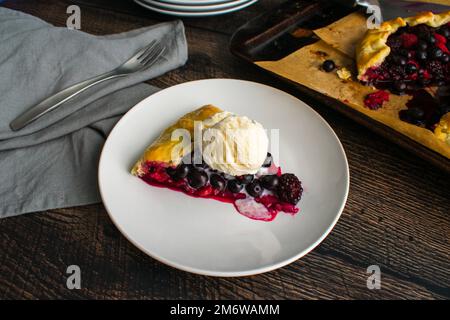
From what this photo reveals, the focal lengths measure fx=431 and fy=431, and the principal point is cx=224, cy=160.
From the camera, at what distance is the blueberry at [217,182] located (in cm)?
113

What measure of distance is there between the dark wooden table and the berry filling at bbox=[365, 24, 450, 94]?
347 mm

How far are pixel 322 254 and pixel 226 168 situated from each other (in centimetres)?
33

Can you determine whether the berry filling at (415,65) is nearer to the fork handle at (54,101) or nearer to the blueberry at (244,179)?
the blueberry at (244,179)

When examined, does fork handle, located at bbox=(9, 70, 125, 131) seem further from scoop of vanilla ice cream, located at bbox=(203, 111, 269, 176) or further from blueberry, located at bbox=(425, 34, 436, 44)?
blueberry, located at bbox=(425, 34, 436, 44)

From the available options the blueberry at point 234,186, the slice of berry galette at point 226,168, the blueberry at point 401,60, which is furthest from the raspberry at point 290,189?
the blueberry at point 401,60

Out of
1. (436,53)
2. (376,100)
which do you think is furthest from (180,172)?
(436,53)

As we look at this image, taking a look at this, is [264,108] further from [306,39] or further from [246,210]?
[306,39]

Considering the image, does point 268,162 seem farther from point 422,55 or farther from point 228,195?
point 422,55

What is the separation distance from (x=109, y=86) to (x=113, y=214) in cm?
55

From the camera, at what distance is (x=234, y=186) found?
44.8 inches

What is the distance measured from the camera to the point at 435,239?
3.65 ft


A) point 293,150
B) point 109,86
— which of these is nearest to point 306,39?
point 293,150

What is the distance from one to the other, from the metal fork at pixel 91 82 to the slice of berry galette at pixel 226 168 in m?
0.35

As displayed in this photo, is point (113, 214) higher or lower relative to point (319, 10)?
lower
